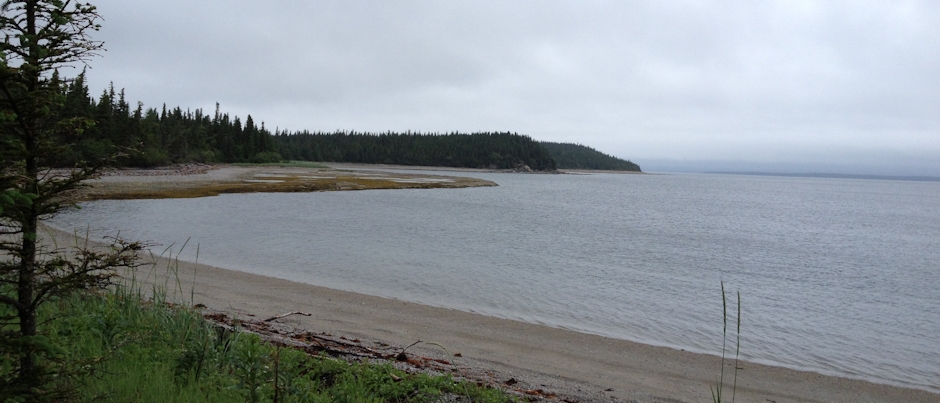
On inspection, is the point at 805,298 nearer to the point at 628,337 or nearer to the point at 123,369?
the point at 628,337

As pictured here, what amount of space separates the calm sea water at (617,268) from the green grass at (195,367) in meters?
7.79

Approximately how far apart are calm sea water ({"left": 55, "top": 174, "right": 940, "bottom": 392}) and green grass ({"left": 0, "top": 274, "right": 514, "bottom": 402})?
7795mm

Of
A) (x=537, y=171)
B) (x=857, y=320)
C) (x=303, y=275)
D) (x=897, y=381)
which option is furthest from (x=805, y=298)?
→ (x=537, y=171)

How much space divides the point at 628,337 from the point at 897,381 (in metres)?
4.89

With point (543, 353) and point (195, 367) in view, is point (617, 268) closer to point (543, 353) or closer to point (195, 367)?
point (543, 353)

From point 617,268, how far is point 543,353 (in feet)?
39.3

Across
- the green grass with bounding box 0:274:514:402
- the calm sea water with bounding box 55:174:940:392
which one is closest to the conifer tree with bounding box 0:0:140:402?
the green grass with bounding box 0:274:514:402

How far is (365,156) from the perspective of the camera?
156 meters

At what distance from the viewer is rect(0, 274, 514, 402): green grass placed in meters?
4.23

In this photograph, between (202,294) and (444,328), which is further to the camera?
(202,294)

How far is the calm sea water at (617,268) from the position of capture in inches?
502

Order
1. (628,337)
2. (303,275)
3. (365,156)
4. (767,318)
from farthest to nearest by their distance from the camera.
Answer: (365,156) → (303,275) → (767,318) → (628,337)

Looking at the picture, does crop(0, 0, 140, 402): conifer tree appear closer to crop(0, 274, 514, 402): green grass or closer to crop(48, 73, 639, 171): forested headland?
crop(0, 274, 514, 402): green grass

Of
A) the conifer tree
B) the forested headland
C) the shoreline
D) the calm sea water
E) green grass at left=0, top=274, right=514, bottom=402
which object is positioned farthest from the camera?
the forested headland
